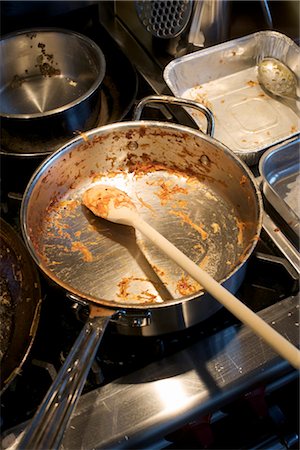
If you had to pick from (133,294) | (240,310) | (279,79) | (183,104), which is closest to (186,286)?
(133,294)

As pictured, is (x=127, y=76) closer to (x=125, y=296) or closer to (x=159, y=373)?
(x=125, y=296)

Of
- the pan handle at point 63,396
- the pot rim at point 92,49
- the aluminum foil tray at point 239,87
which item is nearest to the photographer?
the pan handle at point 63,396

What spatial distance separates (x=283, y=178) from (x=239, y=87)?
272 millimetres

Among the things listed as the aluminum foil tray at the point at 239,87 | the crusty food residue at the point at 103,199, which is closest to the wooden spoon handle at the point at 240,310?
the crusty food residue at the point at 103,199

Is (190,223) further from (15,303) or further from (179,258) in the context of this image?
(15,303)

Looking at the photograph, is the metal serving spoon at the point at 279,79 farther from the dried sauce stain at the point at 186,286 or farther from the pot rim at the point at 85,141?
the dried sauce stain at the point at 186,286

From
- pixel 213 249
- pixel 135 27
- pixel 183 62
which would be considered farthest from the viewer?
pixel 135 27

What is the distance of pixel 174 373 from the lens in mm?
640

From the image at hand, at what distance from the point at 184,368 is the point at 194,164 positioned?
0.35 meters

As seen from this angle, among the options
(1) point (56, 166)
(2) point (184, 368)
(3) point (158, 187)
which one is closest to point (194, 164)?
(3) point (158, 187)

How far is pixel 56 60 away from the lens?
1.04 metres

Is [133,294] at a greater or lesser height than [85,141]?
lesser

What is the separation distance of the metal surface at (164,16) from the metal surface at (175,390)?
0.62 m

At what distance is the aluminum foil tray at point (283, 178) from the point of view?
77 centimetres
